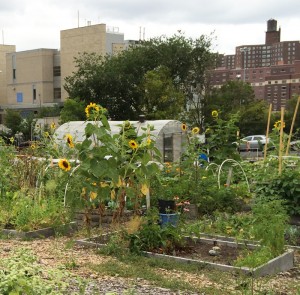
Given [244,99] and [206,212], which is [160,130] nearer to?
[206,212]

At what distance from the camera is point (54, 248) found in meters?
6.86

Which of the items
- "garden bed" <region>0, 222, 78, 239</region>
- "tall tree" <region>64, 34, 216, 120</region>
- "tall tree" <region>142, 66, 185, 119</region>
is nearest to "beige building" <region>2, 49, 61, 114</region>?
"tall tree" <region>64, 34, 216, 120</region>

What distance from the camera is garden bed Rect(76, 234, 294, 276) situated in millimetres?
5695

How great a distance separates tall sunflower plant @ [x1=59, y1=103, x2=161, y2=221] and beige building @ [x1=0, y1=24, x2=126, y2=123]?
58787 millimetres

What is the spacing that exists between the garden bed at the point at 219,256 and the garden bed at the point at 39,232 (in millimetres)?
842

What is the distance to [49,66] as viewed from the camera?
243 feet

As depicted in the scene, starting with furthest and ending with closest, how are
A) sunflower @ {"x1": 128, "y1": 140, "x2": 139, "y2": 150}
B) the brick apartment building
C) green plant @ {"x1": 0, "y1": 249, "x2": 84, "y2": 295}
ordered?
1. the brick apartment building
2. sunflower @ {"x1": 128, "y1": 140, "x2": 139, "y2": 150}
3. green plant @ {"x1": 0, "y1": 249, "x2": 84, "y2": 295}

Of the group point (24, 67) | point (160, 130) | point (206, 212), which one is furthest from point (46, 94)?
point (206, 212)

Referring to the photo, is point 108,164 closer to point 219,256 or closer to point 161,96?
point 219,256

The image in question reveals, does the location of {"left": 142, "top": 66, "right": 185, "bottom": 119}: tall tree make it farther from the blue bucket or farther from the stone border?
the blue bucket

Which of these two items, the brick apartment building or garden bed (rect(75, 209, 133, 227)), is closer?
garden bed (rect(75, 209, 133, 227))

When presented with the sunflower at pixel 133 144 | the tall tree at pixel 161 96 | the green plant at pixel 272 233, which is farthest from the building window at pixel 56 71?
the green plant at pixel 272 233

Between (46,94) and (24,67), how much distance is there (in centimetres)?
594

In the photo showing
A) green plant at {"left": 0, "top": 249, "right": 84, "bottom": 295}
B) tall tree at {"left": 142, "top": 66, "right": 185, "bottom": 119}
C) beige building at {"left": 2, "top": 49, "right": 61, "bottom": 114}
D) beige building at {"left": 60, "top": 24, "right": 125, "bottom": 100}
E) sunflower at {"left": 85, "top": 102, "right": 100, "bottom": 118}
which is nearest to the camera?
green plant at {"left": 0, "top": 249, "right": 84, "bottom": 295}
